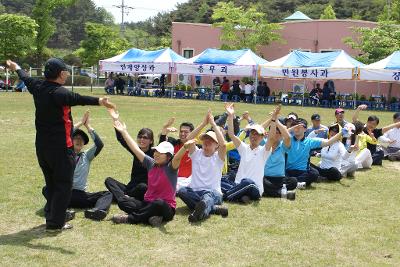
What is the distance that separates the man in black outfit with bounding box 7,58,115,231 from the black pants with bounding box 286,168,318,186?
13.5ft

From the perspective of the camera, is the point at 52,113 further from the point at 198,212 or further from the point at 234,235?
the point at 234,235

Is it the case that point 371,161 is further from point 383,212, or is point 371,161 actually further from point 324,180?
point 383,212

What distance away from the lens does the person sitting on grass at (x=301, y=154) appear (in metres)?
9.04

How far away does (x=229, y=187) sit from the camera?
8.04 meters

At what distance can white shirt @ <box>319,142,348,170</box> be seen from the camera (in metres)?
9.84

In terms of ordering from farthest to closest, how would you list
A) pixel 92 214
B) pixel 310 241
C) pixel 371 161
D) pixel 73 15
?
1. pixel 73 15
2. pixel 371 161
3. pixel 92 214
4. pixel 310 241

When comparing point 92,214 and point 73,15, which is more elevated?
point 73,15

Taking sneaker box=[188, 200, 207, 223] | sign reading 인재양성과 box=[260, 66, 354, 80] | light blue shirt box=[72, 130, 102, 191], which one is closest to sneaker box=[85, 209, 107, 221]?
light blue shirt box=[72, 130, 102, 191]

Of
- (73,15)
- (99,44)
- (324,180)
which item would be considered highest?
(73,15)

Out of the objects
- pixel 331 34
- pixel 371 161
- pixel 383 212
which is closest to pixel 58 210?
pixel 383 212

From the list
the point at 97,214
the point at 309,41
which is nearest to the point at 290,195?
the point at 97,214

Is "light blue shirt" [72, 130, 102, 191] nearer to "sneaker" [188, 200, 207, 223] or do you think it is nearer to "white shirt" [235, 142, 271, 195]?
"sneaker" [188, 200, 207, 223]

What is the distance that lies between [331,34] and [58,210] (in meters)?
38.5

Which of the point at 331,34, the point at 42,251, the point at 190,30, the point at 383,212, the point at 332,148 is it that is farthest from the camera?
the point at 190,30
